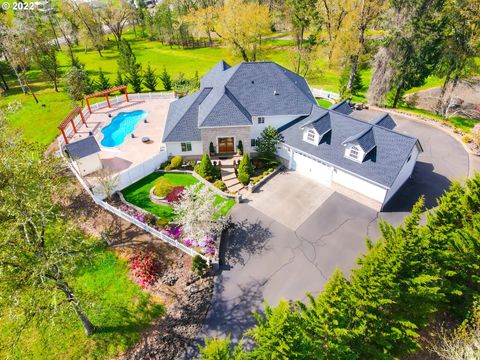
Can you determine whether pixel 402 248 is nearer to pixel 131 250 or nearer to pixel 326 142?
pixel 326 142

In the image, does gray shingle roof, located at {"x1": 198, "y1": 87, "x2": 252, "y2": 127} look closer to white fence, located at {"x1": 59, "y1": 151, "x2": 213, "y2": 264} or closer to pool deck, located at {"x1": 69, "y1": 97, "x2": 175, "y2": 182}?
pool deck, located at {"x1": 69, "y1": 97, "x2": 175, "y2": 182}

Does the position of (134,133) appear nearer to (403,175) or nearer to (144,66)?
(403,175)

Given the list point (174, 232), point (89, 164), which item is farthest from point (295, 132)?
point (89, 164)

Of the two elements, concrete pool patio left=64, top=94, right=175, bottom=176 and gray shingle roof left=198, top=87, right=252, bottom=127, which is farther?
concrete pool patio left=64, top=94, right=175, bottom=176

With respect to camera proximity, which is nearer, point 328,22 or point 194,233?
point 194,233

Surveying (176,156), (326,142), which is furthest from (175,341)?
(326,142)

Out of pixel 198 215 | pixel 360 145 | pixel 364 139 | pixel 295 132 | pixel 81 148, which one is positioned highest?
pixel 364 139

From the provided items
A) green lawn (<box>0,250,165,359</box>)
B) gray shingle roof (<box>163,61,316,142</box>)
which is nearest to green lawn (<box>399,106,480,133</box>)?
gray shingle roof (<box>163,61,316,142</box>)
